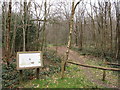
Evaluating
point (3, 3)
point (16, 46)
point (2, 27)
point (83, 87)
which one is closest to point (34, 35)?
point (16, 46)

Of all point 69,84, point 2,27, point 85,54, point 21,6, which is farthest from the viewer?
point 85,54

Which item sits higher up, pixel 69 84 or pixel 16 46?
pixel 16 46

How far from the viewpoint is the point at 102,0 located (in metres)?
14.7

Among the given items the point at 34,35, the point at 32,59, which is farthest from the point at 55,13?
the point at 32,59

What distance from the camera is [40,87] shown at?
5.01 metres

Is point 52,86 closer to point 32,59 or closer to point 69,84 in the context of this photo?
point 69,84

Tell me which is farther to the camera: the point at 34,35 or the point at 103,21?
the point at 103,21

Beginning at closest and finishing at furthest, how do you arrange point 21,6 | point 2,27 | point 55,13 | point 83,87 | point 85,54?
1. point 83,87
2. point 21,6
3. point 2,27
4. point 55,13
5. point 85,54

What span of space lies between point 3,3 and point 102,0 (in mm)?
12862

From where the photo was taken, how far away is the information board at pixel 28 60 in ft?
17.0

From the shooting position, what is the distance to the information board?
5.19 meters

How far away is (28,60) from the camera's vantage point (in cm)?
539

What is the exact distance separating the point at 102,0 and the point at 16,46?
527 inches

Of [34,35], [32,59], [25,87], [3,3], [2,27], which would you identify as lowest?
[25,87]
